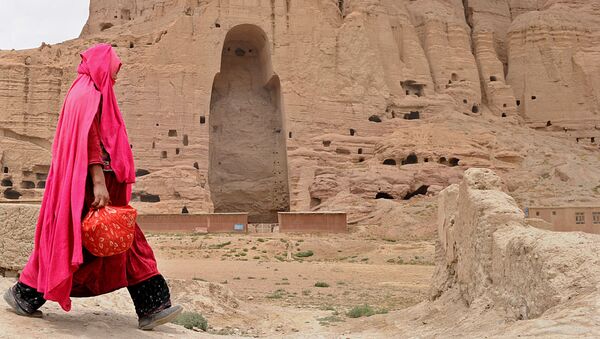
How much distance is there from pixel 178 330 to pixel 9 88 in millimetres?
35915

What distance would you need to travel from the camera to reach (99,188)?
195 inches

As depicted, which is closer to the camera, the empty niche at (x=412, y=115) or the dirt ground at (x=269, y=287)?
the dirt ground at (x=269, y=287)

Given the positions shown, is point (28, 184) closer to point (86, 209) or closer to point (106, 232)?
point (86, 209)

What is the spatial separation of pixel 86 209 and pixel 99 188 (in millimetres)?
210

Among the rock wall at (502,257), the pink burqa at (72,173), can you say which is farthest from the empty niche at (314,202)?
the pink burqa at (72,173)

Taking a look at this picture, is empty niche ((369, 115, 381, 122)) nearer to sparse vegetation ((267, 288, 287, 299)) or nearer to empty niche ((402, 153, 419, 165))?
empty niche ((402, 153, 419, 165))

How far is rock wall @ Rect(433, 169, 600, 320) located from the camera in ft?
15.5

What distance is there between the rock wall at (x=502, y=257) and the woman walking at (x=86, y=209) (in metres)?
3.15

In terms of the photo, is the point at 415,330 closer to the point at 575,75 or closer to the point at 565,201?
the point at 565,201

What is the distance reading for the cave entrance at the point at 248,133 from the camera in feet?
125

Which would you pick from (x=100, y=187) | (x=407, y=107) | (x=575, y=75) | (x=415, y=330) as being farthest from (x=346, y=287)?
(x=575, y=75)

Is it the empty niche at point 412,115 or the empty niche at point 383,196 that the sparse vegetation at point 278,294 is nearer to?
the empty niche at point 383,196

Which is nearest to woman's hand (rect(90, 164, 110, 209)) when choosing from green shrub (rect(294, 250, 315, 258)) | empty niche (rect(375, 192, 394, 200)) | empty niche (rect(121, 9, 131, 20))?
green shrub (rect(294, 250, 315, 258))

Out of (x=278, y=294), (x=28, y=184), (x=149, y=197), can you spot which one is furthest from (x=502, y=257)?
(x=28, y=184)
